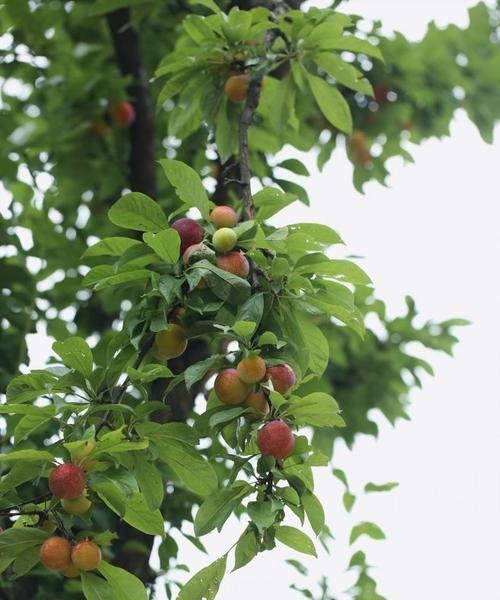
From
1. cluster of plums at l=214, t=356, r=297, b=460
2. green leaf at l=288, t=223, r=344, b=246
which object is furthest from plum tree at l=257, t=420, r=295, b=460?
green leaf at l=288, t=223, r=344, b=246

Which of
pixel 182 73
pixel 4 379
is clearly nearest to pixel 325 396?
pixel 182 73

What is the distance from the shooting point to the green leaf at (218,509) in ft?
3.88

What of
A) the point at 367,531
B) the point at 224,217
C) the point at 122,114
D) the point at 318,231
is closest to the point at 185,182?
the point at 224,217

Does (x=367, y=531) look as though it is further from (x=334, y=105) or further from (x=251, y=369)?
(x=251, y=369)

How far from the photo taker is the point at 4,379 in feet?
6.61

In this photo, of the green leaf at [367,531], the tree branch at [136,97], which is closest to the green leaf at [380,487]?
the green leaf at [367,531]

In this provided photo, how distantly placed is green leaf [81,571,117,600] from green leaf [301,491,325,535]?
0.28 meters

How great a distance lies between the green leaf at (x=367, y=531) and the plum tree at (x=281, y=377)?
130 cm

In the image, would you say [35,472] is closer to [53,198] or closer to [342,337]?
[53,198]

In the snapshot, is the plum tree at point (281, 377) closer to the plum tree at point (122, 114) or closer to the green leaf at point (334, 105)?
the green leaf at point (334, 105)

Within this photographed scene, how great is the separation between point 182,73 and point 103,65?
3.20 feet

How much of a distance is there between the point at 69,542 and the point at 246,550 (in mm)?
224

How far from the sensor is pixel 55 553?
114 cm

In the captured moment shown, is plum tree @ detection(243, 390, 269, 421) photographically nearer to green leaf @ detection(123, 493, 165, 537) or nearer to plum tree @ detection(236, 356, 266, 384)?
plum tree @ detection(236, 356, 266, 384)
